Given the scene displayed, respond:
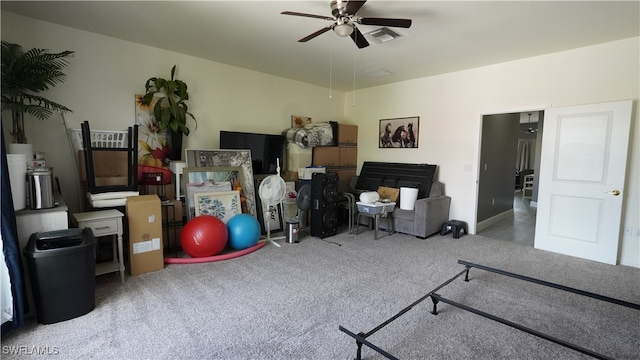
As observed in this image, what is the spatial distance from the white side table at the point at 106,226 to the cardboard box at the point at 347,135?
13.7 ft

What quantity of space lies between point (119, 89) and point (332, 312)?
3787mm

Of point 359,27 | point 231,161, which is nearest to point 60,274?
point 231,161

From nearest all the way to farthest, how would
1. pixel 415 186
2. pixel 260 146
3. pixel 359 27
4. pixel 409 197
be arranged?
pixel 359 27 → pixel 409 197 → pixel 260 146 → pixel 415 186

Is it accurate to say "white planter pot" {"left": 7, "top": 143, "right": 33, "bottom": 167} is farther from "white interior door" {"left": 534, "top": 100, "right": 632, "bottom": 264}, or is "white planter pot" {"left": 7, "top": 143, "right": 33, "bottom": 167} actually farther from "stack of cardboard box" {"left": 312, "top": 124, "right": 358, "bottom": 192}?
"white interior door" {"left": 534, "top": 100, "right": 632, "bottom": 264}

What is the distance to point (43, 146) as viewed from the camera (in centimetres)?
335

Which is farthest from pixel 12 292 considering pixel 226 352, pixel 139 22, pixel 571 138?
pixel 571 138

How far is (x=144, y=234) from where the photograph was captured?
310 cm

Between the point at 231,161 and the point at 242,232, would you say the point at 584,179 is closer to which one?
the point at 242,232

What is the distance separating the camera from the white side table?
275cm

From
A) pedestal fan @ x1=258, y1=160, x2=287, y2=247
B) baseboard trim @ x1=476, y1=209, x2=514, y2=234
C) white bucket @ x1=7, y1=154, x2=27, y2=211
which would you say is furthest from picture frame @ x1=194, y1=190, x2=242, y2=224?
baseboard trim @ x1=476, y1=209, x2=514, y2=234

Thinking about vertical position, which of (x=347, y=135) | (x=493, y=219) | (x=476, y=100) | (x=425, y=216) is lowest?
(x=493, y=219)

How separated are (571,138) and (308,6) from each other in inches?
149

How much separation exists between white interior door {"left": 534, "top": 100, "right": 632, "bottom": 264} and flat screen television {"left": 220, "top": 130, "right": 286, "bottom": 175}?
4.08 meters

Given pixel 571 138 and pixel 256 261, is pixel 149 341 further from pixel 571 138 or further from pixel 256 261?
pixel 571 138
